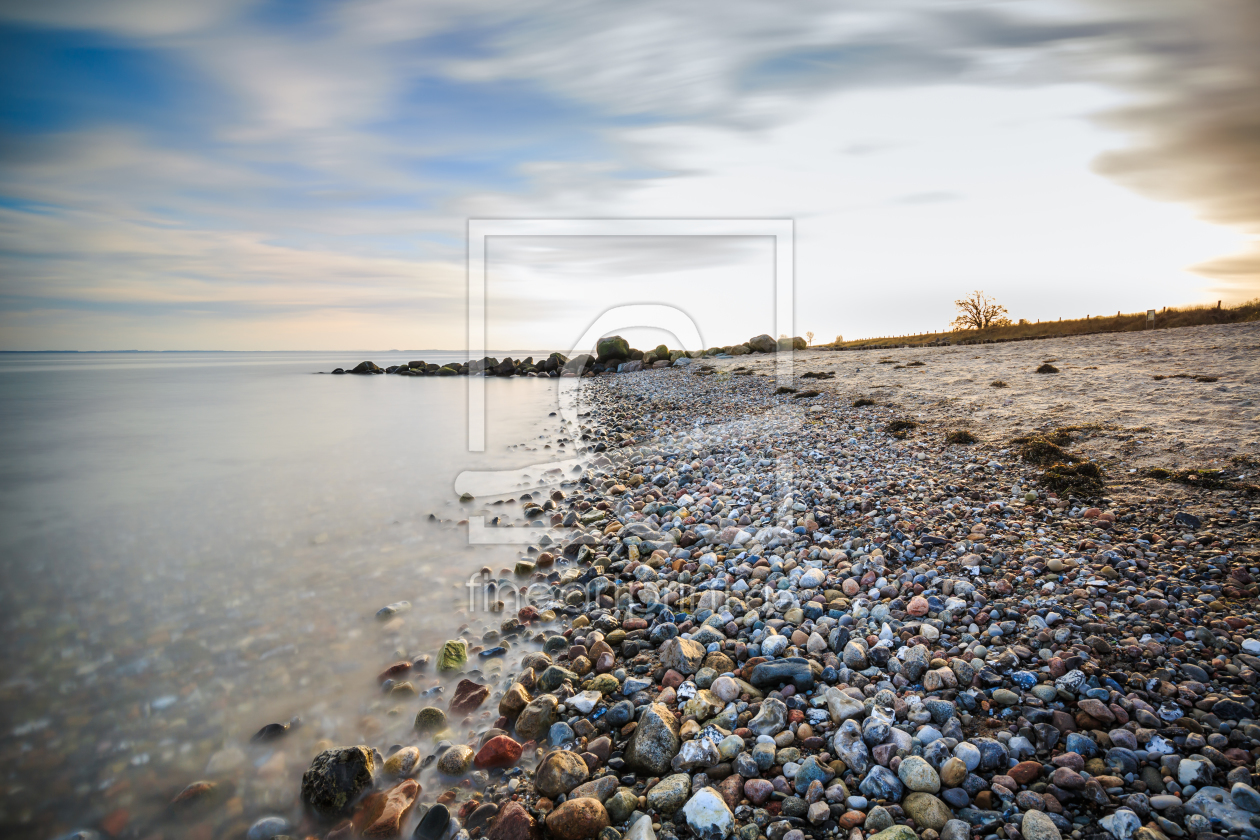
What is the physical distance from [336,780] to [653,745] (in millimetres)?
2034

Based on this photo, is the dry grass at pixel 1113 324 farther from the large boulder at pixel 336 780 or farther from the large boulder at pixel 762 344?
the large boulder at pixel 336 780

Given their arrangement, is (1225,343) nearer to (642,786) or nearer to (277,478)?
(642,786)

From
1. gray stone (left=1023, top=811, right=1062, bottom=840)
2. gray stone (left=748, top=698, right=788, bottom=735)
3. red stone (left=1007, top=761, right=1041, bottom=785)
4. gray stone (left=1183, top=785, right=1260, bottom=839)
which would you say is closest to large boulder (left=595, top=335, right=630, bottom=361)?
gray stone (left=748, top=698, right=788, bottom=735)

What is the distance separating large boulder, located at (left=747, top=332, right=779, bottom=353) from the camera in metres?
42.8

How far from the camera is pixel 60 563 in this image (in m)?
7.62

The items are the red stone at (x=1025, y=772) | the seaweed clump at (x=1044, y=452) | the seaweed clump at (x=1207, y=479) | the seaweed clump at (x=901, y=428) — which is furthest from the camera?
the seaweed clump at (x=901, y=428)

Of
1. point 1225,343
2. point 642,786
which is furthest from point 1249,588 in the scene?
point 1225,343

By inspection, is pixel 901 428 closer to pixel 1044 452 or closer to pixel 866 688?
pixel 1044 452

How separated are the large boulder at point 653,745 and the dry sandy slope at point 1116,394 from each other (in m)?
5.92

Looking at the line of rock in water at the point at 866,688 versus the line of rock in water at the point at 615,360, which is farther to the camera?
the line of rock in water at the point at 615,360

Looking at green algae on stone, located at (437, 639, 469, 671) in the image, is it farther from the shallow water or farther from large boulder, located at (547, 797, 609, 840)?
large boulder, located at (547, 797, 609, 840)

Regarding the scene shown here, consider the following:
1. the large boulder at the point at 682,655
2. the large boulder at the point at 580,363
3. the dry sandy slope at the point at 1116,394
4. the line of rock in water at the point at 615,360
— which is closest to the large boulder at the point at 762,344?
the line of rock in water at the point at 615,360

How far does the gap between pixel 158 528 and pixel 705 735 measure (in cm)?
1026

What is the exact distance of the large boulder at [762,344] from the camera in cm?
4275
